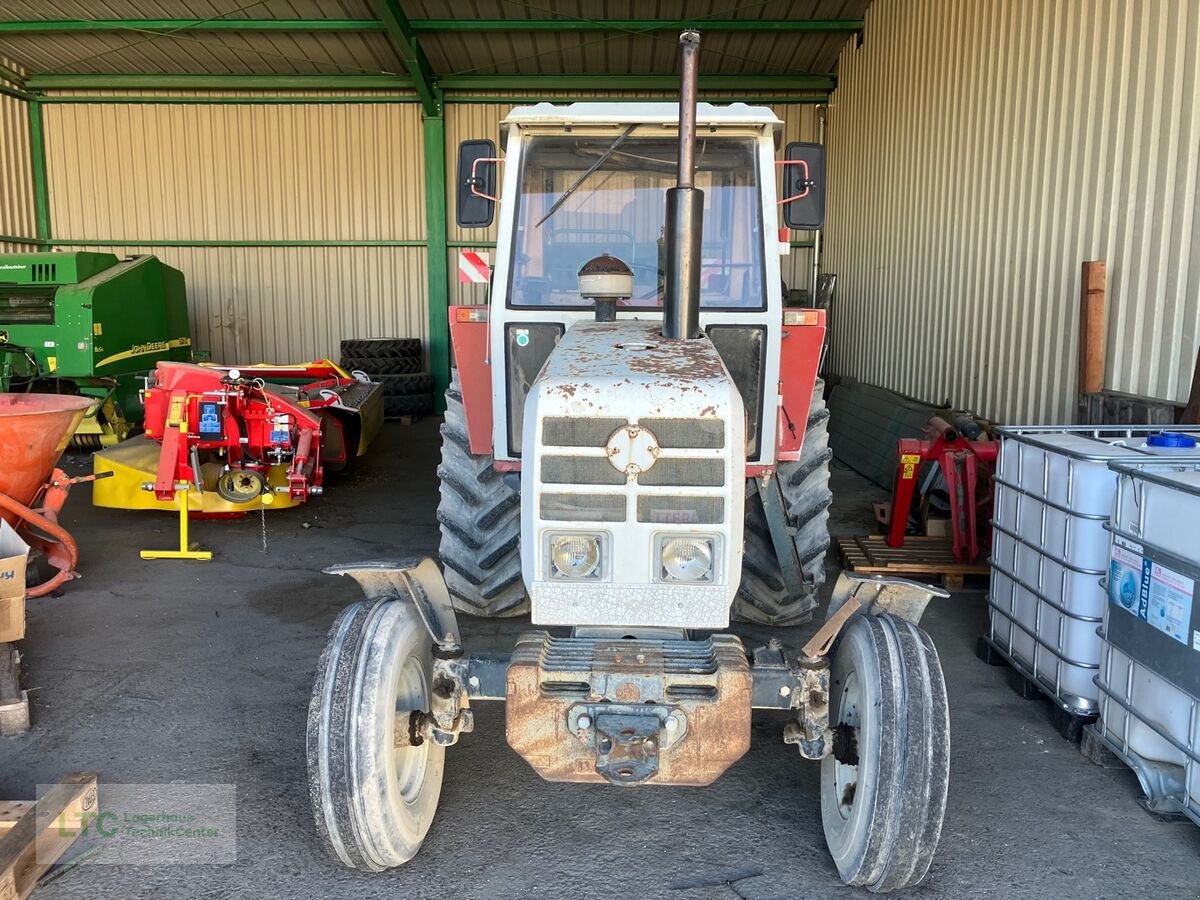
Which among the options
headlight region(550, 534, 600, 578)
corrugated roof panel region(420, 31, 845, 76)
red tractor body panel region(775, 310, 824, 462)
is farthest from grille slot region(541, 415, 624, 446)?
corrugated roof panel region(420, 31, 845, 76)

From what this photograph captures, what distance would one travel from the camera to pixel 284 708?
390 centimetres

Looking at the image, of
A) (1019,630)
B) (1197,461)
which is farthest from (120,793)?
(1197,461)

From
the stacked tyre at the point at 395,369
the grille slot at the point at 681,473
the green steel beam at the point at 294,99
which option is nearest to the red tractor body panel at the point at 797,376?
the grille slot at the point at 681,473

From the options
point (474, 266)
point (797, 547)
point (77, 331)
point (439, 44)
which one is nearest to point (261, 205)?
point (439, 44)

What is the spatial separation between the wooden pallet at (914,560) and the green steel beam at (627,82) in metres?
9.46

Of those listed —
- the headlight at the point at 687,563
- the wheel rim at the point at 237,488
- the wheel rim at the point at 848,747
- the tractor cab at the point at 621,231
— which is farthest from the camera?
the wheel rim at the point at 237,488

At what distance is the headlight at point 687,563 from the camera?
2.58m

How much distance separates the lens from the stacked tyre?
13492mm

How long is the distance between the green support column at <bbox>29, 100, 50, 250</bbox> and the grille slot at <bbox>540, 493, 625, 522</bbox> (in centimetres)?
1441

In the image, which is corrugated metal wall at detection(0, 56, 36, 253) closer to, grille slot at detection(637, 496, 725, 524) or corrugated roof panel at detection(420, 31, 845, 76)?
corrugated roof panel at detection(420, 31, 845, 76)

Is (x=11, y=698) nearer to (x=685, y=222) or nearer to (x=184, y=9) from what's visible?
(x=685, y=222)

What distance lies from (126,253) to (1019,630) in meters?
14.1

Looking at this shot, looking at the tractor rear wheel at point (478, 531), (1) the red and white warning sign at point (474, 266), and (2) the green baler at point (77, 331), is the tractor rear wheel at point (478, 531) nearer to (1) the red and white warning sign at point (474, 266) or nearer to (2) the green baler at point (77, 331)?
(1) the red and white warning sign at point (474, 266)

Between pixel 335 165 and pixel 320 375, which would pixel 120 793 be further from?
pixel 335 165
